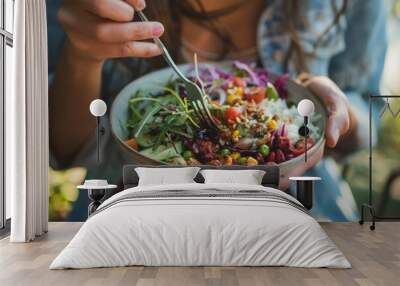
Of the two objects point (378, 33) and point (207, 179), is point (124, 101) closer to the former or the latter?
point (207, 179)

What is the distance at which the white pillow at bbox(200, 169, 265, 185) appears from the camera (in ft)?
23.8

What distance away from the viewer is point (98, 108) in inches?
306

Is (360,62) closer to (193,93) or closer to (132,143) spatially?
(193,93)

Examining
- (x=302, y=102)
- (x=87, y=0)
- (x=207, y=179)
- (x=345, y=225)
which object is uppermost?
(x=87, y=0)

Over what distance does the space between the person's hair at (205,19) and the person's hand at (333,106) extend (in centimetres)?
26

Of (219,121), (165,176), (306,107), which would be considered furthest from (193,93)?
(306,107)

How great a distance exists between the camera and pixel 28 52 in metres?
6.53

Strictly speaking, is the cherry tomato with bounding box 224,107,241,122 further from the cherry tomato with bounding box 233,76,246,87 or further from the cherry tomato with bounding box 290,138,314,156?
the cherry tomato with bounding box 290,138,314,156

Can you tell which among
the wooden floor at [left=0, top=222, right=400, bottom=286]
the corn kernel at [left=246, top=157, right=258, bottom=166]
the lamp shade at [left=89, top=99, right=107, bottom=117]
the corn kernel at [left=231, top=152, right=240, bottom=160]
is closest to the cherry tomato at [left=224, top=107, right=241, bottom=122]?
the corn kernel at [left=231, top=152, right=240, bottom=160]

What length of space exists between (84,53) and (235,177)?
2.59m

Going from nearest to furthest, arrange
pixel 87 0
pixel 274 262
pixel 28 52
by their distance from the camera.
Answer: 1. pixel 274 262
2. pixel 28 52
3. pixel 87 0

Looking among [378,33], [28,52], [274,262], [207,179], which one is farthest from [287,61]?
[274,262]

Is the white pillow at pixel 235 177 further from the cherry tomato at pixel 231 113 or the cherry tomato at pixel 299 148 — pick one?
the cherry tomato at pixel 231 113

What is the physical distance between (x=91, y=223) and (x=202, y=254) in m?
0.92
